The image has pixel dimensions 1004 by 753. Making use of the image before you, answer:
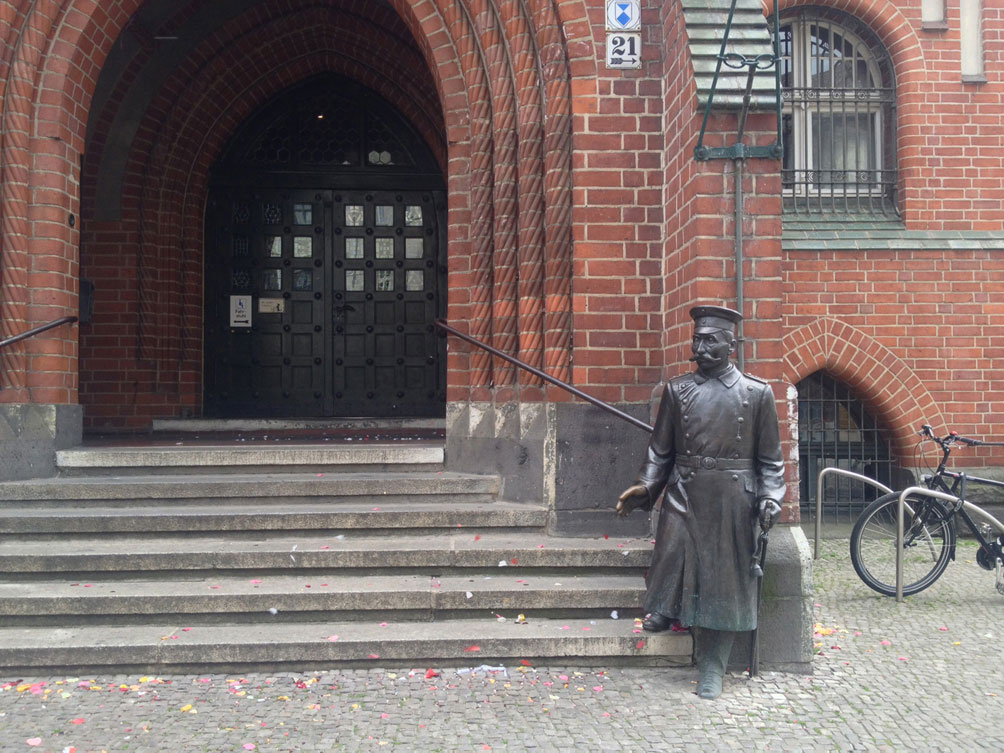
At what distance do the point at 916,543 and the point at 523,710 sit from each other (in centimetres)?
389

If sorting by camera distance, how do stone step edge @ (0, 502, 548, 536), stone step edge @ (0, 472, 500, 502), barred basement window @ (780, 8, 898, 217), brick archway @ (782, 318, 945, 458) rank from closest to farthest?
stone step edge @ (0, 502, 548, 536) < stone step edge @ (0, 472, 500, 502) < brick archway @ (782, 318, 945, 458) < barred basement window @ (780, 8, 898, 217)

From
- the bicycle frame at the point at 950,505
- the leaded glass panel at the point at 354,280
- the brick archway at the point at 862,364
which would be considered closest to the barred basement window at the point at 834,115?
the brick archway at the point at 862,364

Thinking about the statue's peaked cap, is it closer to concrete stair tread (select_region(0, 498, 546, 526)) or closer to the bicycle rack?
concrete stair tread (select_region(0, 498, 546, 526))

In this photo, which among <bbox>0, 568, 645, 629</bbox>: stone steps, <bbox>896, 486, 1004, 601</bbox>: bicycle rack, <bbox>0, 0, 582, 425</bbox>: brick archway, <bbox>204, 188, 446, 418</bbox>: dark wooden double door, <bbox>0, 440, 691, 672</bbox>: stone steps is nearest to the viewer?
<bbox>0, 440, 691, 672</bbox>: stone steps

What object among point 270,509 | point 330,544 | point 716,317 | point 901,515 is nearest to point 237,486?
point 270,509

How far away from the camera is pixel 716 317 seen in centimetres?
439

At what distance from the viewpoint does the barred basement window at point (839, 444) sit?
9.44m

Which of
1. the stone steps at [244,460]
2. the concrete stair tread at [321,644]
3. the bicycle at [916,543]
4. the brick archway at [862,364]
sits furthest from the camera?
the brick archway at [862,364]

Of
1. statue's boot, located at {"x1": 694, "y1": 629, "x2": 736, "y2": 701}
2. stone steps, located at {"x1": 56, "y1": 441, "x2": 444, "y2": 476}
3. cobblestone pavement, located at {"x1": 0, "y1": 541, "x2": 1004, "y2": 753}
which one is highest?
stone steps, located at {"x1": 56, "y1": 441, "x2": 444, "y2": 476}

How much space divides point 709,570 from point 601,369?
1763 millimetres

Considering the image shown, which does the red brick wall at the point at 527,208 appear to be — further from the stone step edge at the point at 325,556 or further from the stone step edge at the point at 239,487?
the stone step edge at the point at 325,556

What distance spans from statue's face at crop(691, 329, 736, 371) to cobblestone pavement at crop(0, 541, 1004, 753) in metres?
1.58

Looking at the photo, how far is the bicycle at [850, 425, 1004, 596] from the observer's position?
21.1 feet

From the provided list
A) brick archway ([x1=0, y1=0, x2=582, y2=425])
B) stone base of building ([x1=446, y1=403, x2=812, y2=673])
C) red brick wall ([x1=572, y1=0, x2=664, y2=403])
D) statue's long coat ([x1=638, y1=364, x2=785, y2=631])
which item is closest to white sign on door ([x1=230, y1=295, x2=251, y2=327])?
brick archway ([x1=0, y1=0, x2=582, y2=425])
